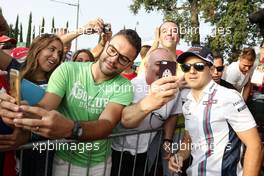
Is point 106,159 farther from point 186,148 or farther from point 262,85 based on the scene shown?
point 262,85

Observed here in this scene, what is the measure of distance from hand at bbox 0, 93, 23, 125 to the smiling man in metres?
1.47

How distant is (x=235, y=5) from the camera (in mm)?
22516

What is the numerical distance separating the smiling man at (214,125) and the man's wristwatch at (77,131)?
41.6 inches

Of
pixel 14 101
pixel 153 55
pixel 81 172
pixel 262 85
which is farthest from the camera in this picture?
pixel 262 85

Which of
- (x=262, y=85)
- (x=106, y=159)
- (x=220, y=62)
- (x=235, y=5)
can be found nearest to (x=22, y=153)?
(x=106, y=159)

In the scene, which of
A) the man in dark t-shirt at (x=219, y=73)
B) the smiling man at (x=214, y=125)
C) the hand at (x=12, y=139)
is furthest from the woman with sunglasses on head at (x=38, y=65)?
the man in dark t-shirt at (x=219, y=73)

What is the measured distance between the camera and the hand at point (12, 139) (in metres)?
2.29

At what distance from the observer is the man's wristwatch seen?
234 centimetres

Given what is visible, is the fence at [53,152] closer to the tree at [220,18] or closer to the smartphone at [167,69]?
the smartphone at [167,69]

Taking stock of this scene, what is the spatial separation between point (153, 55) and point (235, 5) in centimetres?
2051

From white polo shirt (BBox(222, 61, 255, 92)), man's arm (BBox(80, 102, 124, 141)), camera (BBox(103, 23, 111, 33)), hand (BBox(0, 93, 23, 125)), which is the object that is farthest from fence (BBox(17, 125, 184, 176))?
white polo shirt (BBox(222, 61, 255, 92))

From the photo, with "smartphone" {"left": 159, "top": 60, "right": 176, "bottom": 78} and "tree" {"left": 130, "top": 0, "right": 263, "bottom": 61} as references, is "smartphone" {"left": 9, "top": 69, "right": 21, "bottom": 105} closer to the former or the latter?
"smartphone" {"left": 159, "top": 60, "right": 176, "bottom": 78}

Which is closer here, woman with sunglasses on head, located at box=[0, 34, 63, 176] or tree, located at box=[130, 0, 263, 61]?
woman with sunglasses on head, located at box=[0, 34, 63, 176]

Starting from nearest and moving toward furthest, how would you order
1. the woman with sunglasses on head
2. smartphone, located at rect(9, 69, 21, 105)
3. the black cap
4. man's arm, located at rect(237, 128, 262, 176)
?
smartphone, located at rect(9, 69, 21, 105) → the woman with sunglasses on head → man's arm, located at rect(237, 128, 262, 176) → the black cap
